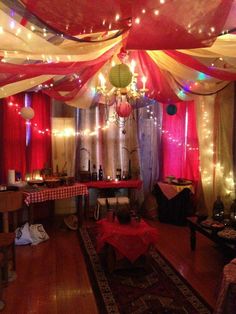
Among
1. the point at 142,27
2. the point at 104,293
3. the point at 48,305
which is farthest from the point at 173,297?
the point at 142,27

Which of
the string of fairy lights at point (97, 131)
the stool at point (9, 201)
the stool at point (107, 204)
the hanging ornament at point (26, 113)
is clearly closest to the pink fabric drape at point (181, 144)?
the string of fairy lights at point (97, 131)

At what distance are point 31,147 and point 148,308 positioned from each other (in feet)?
11.6

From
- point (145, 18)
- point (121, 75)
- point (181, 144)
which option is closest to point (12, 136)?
point (121, 75)

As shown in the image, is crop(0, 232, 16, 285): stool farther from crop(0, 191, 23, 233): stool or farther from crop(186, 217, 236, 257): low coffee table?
crop(186, 217, 236, 257): low coffee table

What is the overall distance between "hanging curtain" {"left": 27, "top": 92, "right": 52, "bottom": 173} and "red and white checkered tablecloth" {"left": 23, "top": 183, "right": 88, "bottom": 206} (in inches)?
39.0

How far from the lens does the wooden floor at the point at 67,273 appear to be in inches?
101

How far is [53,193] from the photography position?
14.1 feet

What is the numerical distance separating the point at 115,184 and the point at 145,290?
8.47 ft

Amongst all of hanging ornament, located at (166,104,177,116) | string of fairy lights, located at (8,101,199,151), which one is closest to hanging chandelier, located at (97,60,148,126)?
string of fairy lights, located at (8,101,199,151)

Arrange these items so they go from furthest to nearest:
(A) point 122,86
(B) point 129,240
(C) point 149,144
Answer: (C) point 149,144
(B) point 129,240
(A) point 122,86

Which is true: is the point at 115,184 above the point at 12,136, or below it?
below

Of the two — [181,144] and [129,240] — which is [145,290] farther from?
[181,144]

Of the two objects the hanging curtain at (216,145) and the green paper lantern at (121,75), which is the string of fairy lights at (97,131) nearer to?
the hanging curtain at (216,145)

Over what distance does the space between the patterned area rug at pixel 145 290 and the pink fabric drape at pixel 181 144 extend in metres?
2.31
